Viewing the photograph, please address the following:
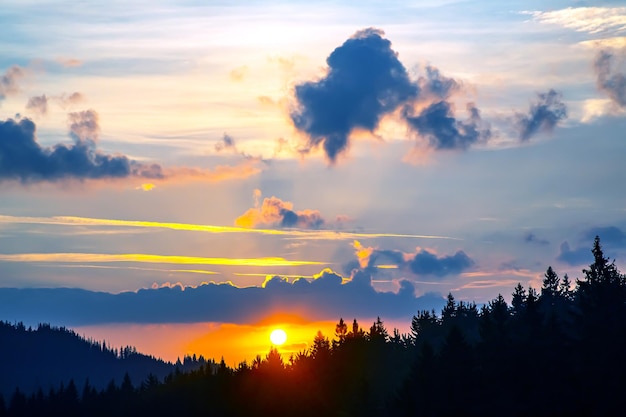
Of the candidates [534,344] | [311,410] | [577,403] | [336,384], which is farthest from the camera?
[336,384]

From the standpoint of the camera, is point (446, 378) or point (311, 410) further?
point (311, 410)

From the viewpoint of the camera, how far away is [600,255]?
112125 millimetres

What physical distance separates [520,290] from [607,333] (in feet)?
216

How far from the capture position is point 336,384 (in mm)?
176375

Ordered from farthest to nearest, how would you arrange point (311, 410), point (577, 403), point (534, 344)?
point (311, 410), point (534, 344), point (577, 403)

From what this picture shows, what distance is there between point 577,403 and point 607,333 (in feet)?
30.1

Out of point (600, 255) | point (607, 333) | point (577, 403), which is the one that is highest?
point (600, 255)

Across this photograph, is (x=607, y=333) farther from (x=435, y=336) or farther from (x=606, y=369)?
(x=435, y=336)

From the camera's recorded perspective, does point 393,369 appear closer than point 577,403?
No

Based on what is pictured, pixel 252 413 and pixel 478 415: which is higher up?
pixel 252 413

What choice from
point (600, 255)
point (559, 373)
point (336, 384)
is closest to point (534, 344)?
point (559, 373)

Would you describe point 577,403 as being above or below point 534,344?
below

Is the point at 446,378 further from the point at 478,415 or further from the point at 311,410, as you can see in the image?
the point at 311,410

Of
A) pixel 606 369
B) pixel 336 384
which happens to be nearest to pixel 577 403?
pixel 606 369
